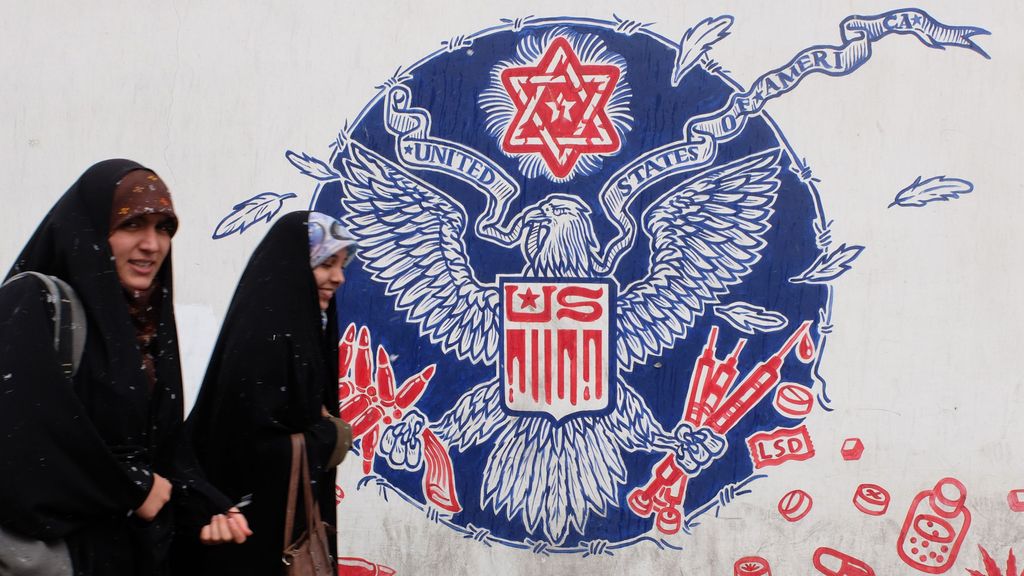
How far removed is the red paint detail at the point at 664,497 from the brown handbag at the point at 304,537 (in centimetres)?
164

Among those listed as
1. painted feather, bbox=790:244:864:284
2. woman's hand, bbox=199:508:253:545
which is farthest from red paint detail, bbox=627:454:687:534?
woman's hand, bbox=199:508:253:545

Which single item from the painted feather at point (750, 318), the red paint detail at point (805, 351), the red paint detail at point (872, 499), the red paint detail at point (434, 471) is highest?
the painted feather at point (750, 318)

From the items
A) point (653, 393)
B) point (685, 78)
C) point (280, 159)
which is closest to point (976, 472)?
point (653, 393)

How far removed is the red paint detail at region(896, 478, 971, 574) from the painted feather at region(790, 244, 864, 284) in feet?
2.95

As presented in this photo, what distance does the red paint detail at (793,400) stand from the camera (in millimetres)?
4523

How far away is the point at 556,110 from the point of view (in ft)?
15.1

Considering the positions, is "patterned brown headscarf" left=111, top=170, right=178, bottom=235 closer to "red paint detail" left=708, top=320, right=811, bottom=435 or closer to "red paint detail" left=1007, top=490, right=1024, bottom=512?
"red paint detail" left=708, top=320, right=811, bottom=435

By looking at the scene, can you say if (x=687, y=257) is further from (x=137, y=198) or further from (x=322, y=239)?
(x=137, y=198)

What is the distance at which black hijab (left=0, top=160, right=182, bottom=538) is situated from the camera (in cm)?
254

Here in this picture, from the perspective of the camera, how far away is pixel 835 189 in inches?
177

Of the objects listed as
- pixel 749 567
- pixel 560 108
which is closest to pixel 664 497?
pixel 749 567

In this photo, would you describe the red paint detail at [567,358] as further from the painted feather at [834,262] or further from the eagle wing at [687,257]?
the painted feather at [834,262]

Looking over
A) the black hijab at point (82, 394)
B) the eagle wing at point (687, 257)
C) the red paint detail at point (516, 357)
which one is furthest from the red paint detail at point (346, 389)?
the black hijab at point (82, 394)

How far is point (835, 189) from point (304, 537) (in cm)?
246
